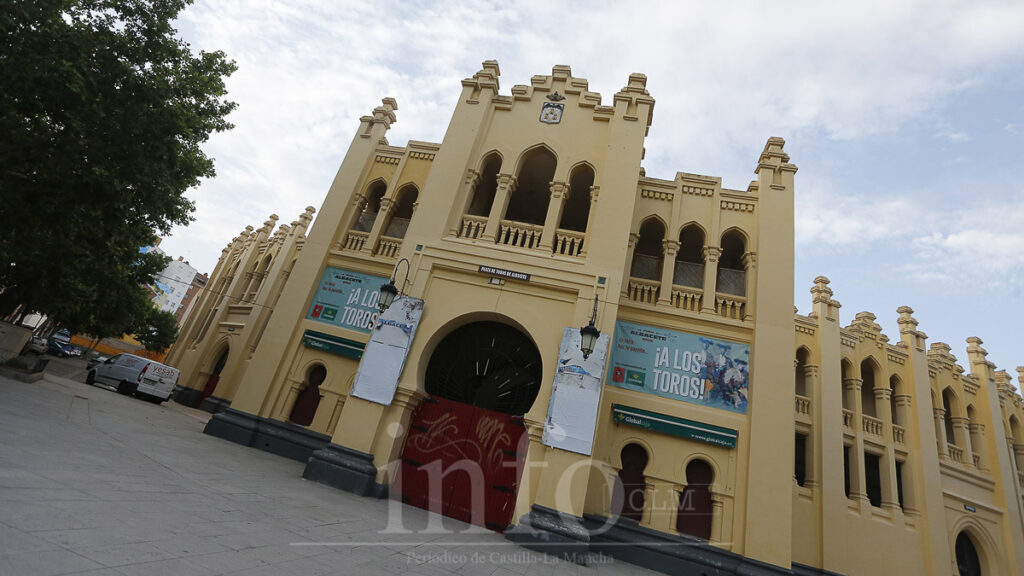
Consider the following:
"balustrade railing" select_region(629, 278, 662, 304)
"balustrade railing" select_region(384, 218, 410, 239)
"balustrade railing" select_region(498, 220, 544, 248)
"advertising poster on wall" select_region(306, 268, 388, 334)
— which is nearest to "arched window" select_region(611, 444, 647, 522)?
"balustrade railing" select_region(629, 278, 662, 304)

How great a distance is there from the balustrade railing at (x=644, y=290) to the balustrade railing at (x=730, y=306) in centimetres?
158

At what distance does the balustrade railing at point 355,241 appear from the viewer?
14.3m

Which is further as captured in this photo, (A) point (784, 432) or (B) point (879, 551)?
(B) point (879, 551)

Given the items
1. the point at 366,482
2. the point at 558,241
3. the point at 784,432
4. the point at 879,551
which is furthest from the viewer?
the point at 879,551

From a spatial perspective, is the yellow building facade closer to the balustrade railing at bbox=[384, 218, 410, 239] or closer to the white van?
the balustrade railing at bbox=[384, 218, 410, 239]

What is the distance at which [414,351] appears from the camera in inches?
417

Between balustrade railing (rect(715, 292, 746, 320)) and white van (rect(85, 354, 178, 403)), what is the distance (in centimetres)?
2008

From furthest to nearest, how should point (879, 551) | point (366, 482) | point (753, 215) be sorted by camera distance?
1. point (879, 551)
2. point (753, 215)
3. point (366, 482)

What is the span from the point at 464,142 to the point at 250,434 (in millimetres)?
9988

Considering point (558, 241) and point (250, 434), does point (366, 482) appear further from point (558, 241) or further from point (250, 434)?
point (558, 241)

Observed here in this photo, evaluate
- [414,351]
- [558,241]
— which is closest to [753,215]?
[558,241]

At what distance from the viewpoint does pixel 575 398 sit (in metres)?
9.38

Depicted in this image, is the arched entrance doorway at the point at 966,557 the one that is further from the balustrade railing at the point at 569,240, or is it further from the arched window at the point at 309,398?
the arched window at the point at 309,398

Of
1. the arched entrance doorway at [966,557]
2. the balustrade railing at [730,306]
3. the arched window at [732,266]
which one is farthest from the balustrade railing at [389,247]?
the arched entrance doorway at [966,557]
